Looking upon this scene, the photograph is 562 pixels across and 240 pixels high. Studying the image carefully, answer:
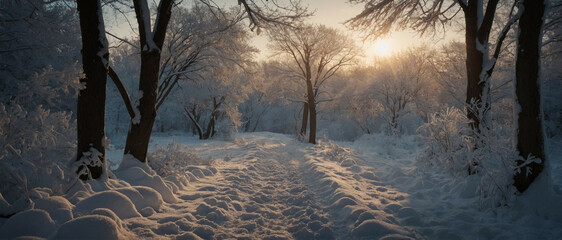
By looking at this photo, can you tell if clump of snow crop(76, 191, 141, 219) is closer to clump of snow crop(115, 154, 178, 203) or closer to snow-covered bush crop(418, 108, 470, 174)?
clump of snow crop(115, 154, 178, 203)

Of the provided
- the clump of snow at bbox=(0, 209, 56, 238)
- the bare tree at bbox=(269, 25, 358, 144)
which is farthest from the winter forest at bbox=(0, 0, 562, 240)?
the bare tree at bbox=(269, 25, 358, 144)

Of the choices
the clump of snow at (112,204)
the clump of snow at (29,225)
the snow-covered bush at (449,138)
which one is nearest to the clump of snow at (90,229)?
the clump of snow at (29,225)

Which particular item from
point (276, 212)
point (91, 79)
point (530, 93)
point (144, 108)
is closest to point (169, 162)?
point (144, 108)

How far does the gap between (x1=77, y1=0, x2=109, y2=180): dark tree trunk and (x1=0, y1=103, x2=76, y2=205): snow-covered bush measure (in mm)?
330

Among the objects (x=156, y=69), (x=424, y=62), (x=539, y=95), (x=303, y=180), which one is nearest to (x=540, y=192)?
(x=539, y=95)

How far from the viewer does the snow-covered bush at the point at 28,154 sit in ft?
8.95

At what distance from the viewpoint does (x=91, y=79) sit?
12.1 ft

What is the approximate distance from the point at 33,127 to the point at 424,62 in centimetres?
2393

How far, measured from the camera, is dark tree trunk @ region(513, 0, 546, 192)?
356cm

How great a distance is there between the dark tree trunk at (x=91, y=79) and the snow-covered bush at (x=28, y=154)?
33 centimetres

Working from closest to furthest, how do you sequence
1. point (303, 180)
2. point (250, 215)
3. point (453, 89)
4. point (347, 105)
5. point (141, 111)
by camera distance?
1. point (250, 215)
2. point (141, 111)
3. point (303, 180)
4. point (453, 89)
5. point (347, 105)

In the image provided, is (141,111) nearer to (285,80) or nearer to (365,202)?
(365,202)

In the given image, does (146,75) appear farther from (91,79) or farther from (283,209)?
(283,209)

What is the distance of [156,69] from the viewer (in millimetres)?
5039
